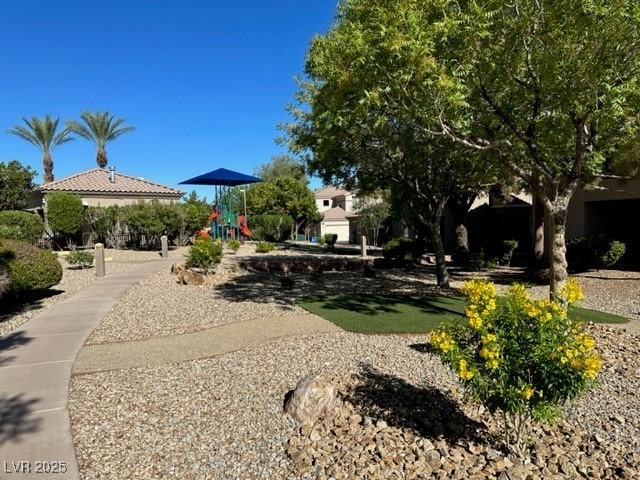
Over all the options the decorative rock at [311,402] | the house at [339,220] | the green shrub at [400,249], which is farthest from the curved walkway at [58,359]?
the house at [339,220]

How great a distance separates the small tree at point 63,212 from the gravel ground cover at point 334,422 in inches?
729

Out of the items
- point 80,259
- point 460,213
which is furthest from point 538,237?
point 80,259

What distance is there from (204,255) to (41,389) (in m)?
9.11

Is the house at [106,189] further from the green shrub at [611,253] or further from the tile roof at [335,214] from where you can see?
the tile roof at [335,214]

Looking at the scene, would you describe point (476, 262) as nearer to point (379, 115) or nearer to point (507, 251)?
point (507, 251)

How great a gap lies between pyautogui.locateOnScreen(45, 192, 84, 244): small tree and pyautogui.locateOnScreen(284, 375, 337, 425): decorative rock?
22459mm

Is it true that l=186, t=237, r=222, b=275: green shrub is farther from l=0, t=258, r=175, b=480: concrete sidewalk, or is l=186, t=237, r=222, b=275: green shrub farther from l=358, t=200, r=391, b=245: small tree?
l=358, t=200, r=391, b=245: small tree

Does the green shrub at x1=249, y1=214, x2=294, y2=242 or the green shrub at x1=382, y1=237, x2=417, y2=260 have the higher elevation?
the green shrub at x1=249, y1=214, x2=294, y2=242

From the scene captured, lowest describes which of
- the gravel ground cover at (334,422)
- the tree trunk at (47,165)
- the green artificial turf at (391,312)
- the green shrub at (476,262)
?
the gravel ground cover at (334,422)

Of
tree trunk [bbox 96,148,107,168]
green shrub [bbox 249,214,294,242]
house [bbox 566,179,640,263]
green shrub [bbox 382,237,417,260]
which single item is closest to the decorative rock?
green shrub [bbox 382,237,417,260]

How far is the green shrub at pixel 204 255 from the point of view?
46.9ft

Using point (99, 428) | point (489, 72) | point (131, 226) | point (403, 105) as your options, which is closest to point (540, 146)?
point (489, 72)

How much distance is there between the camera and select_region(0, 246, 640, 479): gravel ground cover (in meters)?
3.68

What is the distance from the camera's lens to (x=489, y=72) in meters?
7.59
